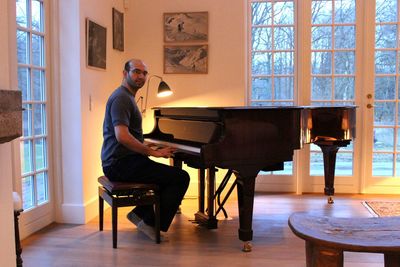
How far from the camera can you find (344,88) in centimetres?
516

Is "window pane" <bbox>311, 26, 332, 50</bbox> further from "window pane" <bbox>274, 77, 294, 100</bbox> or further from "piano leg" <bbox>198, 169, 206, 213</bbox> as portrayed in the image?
"piano leg" <bbox>198, 169, 206, 213</bbox>

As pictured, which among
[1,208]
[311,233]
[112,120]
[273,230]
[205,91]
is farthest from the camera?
[205,91]

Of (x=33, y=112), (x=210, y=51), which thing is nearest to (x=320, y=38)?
(x=210, y=51)

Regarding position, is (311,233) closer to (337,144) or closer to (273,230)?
(273,230)

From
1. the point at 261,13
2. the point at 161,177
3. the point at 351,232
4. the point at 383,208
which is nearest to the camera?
the point at 351,232

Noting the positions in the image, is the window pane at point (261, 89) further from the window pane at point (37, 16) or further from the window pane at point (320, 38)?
the window pane at point (37, 16)

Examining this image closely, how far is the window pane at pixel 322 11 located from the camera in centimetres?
514

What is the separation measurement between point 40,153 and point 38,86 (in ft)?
1.82

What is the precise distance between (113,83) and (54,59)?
36.7 inches

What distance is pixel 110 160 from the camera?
3.48 m

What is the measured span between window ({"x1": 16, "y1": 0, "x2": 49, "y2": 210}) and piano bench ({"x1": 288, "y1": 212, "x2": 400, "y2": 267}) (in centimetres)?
226

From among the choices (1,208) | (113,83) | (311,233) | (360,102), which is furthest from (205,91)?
(1,208)

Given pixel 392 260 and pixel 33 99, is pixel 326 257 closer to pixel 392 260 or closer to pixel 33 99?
pixel 392 260

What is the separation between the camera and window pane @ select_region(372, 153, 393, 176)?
16.9 feet
